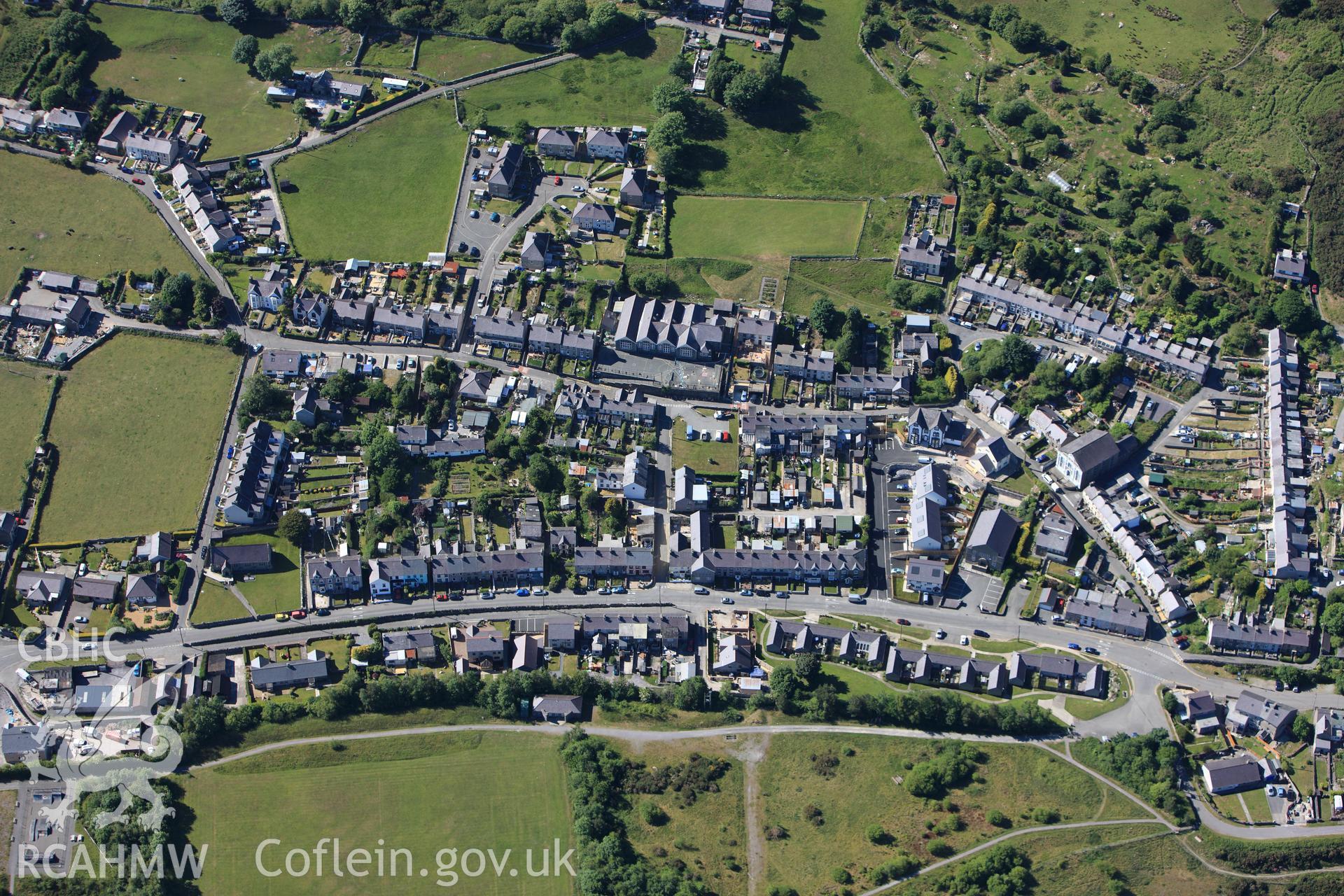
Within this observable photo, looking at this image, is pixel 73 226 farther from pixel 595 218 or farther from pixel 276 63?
pixel 595 218

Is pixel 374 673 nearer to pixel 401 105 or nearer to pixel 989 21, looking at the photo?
pixel 401 105

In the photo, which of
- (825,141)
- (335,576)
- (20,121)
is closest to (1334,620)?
(825,141)

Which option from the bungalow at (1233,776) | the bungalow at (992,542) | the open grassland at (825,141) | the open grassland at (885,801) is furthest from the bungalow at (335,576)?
the bungalow at (1233,776)

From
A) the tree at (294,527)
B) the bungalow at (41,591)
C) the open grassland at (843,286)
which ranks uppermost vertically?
the open grassland at (843,286)

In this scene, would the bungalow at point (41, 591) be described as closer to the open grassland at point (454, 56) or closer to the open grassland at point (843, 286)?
the open grassland at point (454, 56)

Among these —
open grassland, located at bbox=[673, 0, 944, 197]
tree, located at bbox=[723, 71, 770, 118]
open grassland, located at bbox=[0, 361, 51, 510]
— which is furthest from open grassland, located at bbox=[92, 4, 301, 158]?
open grassland, located at bbox=[673, 0, 944, 197]

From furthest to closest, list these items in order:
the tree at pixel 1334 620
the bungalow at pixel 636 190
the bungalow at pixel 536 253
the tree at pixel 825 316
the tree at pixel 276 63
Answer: the tree at pixel 276 63 < the bungalow at pixel 636 190 < the bungalow at pixel 536 253 < the tree at pixel 825 316 < the tree at pixel 1334 620
